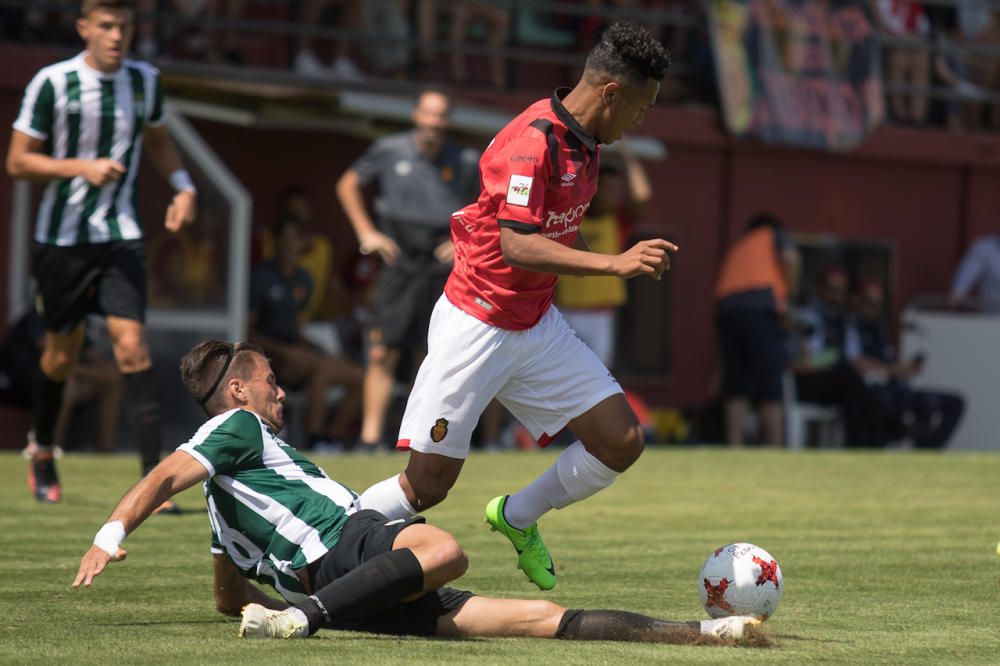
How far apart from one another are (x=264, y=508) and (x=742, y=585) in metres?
1.58

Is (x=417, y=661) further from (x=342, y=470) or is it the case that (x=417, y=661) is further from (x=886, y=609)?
(x=342, y=470)

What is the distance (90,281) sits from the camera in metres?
8.96

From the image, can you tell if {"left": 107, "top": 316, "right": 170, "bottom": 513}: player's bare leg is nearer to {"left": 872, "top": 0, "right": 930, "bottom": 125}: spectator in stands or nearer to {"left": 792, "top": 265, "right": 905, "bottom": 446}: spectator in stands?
{"left": 792, "top": 265, "right": 905, "bottom": 446}: spectator in stands

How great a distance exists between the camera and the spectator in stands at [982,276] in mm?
19672

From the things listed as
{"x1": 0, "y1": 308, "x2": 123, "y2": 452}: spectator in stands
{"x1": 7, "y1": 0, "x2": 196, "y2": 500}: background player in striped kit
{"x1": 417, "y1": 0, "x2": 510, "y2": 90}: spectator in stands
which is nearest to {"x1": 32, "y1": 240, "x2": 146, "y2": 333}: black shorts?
{"x1": 7, "y1": 0, "x2": 196, "y2": 500}: background player in striped kit

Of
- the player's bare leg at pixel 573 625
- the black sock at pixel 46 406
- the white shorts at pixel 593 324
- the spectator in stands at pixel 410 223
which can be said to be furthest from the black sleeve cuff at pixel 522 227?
the white shorts at pixel 593 324

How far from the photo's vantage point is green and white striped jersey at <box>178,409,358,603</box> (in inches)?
221

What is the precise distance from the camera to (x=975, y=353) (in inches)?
742

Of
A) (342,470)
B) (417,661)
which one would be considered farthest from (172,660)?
(342,470)

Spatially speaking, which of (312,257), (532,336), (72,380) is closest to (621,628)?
(532,336)

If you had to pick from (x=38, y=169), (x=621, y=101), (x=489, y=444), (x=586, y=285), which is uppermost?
(x=621, y=101)

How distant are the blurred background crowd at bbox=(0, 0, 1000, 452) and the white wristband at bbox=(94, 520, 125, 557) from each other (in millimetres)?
6726

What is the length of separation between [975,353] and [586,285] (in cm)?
549

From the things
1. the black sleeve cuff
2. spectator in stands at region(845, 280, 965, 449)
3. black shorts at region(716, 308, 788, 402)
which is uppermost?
the black sleeve cuff
